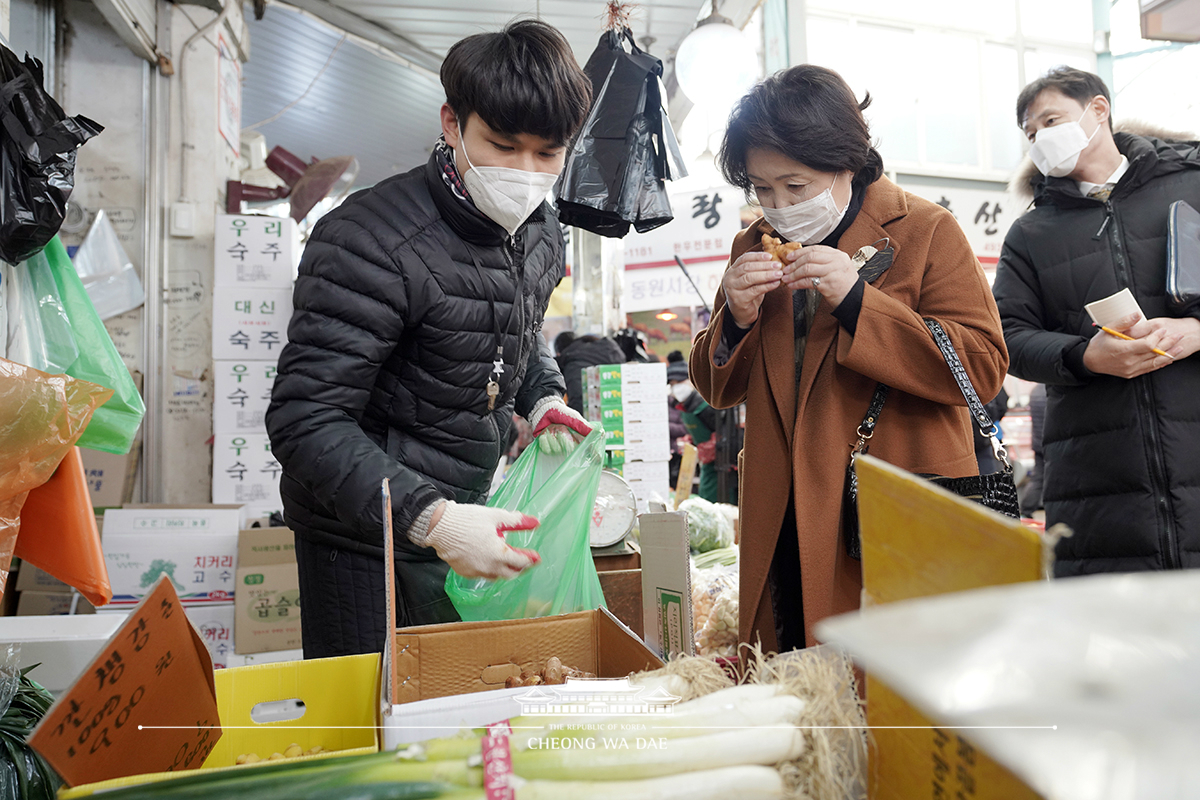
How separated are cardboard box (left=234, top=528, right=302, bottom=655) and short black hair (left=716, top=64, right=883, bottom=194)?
2879mm

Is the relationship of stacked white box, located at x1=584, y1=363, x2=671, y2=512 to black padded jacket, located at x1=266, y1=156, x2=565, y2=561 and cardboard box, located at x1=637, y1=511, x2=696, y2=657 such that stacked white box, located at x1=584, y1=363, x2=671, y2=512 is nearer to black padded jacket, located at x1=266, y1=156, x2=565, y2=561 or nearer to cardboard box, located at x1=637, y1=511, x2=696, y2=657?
black padded jacket, located at x1=266, y1=156, x2=565, y2=561

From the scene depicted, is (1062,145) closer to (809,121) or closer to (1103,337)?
(1103,337)

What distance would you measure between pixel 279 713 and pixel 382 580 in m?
0.44

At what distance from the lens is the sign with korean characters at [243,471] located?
410 cm

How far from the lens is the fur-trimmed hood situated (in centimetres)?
236

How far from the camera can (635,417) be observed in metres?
4.75

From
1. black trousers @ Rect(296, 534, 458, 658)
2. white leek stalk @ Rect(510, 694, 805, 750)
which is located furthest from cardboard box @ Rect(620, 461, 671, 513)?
white leek stalk @ Rect(510, 694, 805, 750)

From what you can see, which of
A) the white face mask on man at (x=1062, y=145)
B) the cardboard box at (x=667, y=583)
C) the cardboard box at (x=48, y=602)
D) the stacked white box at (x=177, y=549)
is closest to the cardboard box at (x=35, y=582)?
the cardboard box at (x=48, y=602)

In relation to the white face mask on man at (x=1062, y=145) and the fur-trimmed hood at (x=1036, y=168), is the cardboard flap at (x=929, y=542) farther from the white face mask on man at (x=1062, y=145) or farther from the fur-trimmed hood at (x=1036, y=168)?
the fur-trimmed hood at (x=1036, y=168)

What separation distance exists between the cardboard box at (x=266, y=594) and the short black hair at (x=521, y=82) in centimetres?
263

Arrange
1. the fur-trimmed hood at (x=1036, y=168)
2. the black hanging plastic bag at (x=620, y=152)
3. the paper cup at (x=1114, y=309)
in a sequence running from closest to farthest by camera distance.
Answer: the paper cup at (x=1114, y=309)
the black hanging plastic bag at (x=620, y=152)
the fur-trimmed hood at (x=1036, y=168)

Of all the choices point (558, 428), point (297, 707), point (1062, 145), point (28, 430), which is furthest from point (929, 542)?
point (1062, 145)

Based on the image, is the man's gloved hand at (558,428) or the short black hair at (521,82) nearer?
the short black hair at (521,82)

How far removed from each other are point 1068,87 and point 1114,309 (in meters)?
0.86
